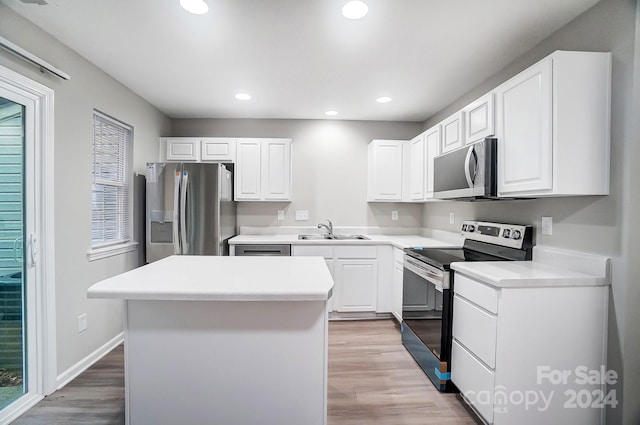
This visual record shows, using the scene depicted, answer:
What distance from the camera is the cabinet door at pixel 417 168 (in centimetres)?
324

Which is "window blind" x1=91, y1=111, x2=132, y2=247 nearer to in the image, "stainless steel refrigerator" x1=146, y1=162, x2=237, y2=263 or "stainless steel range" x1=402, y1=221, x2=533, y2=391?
"stainless steel refrigerator" x1=146, y1=162, x2=237, y2=263

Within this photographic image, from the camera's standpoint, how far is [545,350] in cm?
160

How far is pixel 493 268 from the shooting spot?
5.93 ft

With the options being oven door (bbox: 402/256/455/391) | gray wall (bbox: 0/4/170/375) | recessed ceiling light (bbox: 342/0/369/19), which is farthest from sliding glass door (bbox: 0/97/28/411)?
Answer: oven door (bbox: 402/256/455/391)

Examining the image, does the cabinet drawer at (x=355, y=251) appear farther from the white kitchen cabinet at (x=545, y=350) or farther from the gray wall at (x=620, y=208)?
the gray wall at (x=620, y=208)

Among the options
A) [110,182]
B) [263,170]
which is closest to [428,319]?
[263,170]

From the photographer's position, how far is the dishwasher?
129 inches

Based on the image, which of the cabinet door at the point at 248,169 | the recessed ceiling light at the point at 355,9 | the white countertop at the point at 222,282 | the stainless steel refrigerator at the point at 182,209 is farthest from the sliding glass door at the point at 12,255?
the recessed ceiling light at the point at 355,9

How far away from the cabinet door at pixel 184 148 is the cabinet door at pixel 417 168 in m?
2.62

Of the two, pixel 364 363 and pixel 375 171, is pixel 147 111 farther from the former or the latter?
pixel 364 363

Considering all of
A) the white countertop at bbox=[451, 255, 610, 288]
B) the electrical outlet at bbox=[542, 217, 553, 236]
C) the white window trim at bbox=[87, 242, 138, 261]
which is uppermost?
the electrical outlet at bbox=[542, 217, 553, 236]

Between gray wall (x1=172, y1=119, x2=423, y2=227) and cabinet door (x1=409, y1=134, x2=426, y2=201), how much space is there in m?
0.56

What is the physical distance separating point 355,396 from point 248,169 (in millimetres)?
2663

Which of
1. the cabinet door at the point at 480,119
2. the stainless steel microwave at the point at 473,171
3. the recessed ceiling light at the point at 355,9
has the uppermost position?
the recessed ceiling light at the point at 355,9
